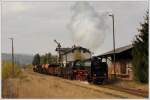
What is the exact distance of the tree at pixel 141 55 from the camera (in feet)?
101

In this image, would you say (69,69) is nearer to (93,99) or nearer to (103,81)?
(103,81)

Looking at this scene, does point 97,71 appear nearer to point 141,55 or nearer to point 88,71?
point 88,71

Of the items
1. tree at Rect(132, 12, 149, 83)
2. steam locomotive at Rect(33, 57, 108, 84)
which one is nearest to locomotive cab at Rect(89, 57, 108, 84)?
steam locomotive at Rect(33, 57, 108, 84)

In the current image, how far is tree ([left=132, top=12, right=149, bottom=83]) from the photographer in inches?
1214

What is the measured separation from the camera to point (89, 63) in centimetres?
3591

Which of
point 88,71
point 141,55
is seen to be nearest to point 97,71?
point 88,71

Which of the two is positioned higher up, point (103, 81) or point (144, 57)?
point (144, 57)

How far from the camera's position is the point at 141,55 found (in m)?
31.4

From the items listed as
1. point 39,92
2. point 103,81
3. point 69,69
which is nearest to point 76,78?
point 69,69

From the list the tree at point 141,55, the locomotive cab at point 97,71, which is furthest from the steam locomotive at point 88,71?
the tree at point 141,55

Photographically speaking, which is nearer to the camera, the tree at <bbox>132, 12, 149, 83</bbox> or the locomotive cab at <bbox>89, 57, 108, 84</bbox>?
the tree at <bbox>132, 12, 149, 83</bbox>

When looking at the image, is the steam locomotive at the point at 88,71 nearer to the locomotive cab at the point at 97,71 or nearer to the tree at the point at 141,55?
the locomotive cab at the point at 97,71

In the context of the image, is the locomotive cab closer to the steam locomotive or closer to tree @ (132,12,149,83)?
the steam locomotive

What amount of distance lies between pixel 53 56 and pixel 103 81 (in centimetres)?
7760
